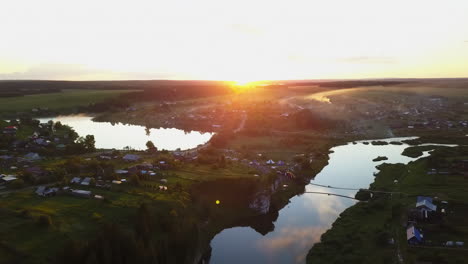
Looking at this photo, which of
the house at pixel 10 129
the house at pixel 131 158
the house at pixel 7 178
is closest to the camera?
the house at pixel 7 178

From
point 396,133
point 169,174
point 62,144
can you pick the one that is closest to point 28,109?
point 62,144

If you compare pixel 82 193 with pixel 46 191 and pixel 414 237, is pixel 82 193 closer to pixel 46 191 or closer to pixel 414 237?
pixel 46 191

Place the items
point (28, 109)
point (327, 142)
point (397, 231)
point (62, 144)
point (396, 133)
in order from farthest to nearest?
1. point (28, 109)
2. point (396, 133)
3. point (327, 142)
4. point (62, 144)
5. point (397, 231)

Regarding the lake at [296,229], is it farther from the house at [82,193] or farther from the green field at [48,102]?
the green field at [48,102]

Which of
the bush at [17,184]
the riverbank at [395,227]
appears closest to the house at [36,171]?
the bush at [17,184]

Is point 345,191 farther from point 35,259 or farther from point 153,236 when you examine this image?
point 35,259

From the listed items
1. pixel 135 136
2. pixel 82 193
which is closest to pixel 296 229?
pixel 82 193
